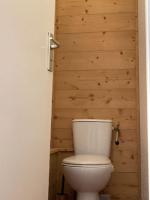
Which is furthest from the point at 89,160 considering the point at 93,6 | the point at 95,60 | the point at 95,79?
the point at 93,6

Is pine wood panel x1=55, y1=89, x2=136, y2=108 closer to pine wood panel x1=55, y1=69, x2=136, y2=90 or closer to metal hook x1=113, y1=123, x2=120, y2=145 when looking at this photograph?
pine wood panel x1=55, y1=69, x2=136, y2=90

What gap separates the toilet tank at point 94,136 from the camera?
235 cm

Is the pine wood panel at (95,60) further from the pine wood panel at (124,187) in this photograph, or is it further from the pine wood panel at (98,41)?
the pine wood panel at (124,187)

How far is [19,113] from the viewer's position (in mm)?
857

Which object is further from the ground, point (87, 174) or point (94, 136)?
point (94, 136)

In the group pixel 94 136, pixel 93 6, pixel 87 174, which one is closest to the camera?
pixel 87 174

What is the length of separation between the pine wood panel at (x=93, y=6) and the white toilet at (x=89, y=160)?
43.8 inches

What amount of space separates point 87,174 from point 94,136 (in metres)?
0.54

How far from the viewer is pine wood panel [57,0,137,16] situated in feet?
8.61

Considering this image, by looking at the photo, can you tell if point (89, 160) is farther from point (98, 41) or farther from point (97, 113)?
point (98, 41)

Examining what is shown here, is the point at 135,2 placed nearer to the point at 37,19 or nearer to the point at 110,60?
the point at 110,60

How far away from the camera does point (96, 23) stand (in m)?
2.67

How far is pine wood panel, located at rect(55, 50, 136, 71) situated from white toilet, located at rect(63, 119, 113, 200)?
1.86ft

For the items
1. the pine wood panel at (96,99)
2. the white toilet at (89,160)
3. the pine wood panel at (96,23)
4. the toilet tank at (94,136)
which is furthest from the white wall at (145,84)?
the pine wood panel at (96,23)
